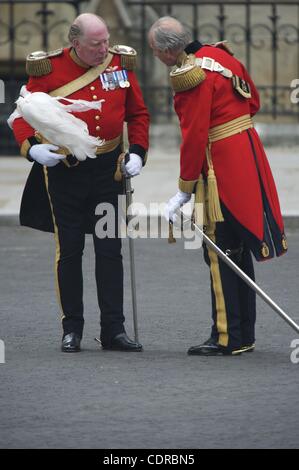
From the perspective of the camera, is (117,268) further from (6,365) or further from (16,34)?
(16,34)

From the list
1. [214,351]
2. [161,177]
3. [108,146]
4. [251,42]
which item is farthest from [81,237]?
[251,42]

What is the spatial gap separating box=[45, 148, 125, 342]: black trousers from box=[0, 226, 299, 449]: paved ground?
0.66ft

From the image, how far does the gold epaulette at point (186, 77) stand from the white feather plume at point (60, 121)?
576 millimetres

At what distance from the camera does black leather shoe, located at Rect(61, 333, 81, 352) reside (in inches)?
337

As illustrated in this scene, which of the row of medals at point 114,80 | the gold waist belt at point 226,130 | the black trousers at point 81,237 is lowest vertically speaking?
the black trousers at point 81,237

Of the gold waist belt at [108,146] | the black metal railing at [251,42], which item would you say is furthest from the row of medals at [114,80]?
the black metal railing at [251,42]

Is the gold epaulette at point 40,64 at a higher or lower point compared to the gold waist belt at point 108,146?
higher

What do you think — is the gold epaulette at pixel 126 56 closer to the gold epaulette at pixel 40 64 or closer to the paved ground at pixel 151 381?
the gold epaulette at pixel 40 64

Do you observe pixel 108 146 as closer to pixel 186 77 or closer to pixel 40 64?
pixel 40 64

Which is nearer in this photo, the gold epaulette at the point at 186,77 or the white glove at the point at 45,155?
the gold epaulette at the point at 186,77

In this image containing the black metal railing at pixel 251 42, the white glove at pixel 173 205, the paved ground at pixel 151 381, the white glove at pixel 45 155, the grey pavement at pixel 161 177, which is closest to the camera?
the paved ground at pixel 151 381

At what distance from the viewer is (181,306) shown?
10.1m

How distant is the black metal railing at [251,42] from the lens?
58.4 ft

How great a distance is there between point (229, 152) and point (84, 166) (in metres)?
0.76
